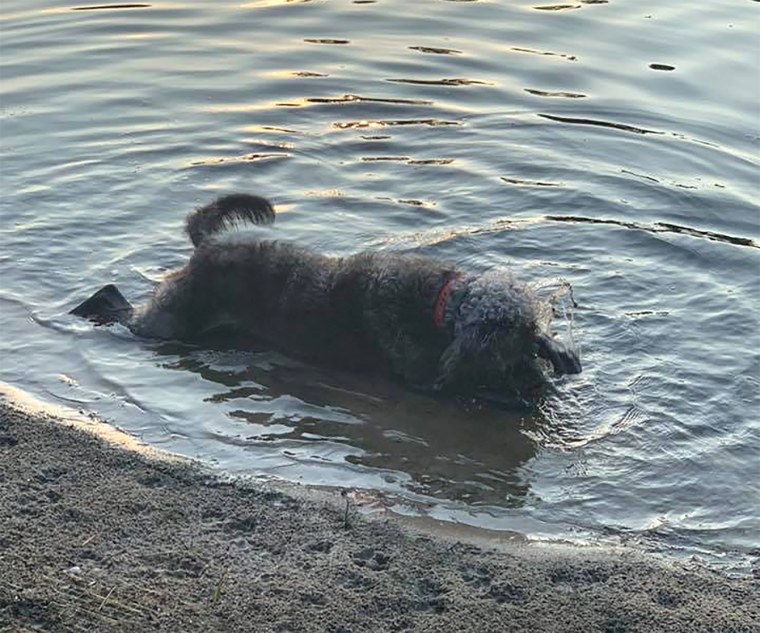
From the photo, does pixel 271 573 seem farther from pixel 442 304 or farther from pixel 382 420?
pixel 442 304

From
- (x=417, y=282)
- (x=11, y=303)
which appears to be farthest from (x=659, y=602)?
(x=11, y=303)

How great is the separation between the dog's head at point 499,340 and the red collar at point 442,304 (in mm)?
85

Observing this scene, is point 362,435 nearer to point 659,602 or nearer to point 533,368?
point 533,368

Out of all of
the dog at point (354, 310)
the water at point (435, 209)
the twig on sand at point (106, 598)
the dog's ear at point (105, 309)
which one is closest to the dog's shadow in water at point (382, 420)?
the water at point (435, 209)

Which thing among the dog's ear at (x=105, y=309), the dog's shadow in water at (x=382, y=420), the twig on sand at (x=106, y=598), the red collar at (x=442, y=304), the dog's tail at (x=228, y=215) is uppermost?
the dog's tail at (x=228, y=215)

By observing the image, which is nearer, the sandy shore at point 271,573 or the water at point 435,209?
the sandy shore at point 271,573

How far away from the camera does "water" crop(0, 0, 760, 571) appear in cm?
781

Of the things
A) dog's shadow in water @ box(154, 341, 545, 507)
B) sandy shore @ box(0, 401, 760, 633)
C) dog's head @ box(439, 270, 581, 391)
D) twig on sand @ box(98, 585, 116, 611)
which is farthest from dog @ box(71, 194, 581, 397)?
twig on sand @ box(98, 585, 116, 611)

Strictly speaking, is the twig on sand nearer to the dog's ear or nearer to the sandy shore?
the sandy shore

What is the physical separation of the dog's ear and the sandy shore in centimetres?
236

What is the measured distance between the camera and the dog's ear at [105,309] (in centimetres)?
948


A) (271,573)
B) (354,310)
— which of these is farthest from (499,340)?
(271,573)

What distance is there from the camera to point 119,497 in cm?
690

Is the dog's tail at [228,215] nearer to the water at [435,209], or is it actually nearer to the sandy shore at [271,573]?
the water at [435,209]
